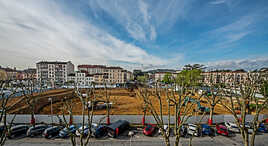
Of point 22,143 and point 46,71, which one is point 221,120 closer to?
point 22,143

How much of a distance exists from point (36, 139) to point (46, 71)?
77.5 m

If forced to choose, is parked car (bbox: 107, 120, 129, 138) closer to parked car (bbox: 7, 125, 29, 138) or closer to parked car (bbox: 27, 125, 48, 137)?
parked car (bbox: 27, 125, 48, 137)

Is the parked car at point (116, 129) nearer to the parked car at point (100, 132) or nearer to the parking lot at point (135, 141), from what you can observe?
the parking lot at point (135, 141)

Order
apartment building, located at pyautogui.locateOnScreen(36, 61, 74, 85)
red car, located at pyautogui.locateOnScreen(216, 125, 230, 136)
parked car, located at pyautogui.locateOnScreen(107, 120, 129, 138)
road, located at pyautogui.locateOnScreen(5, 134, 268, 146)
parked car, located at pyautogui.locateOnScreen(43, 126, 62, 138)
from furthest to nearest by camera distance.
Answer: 1. apartment building, located at pyautogui.locateOnScreen(36, 61, 74, 85)
2. red car, located at pyautogui.locateOnScreen(216, 125, 230, 136)
3. parked car, located at pyautogui.locateOnScreen(107, 120, 129, 138)
4. parked car, located at pyautogui.locateOnScreen(43, 126, 62, 138)
5. road, located at pyautogui.locateOnScreen(5, 134, 268, 146)

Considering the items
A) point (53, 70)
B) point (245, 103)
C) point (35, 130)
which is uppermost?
point (53, 70)

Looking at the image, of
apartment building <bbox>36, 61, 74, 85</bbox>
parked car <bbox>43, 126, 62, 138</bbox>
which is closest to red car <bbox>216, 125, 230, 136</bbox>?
parked car <bbox>43, 126, 62, 138</bbox>

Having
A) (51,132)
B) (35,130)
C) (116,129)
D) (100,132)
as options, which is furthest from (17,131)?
(116,129)

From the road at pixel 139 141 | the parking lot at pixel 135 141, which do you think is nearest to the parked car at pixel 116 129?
the parking lot at pixel 135 141

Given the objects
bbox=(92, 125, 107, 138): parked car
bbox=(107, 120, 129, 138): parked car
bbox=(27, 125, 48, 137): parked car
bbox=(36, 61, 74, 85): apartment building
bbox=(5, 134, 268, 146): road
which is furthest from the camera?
bbox=(36, 61, 74, 85): apartment building

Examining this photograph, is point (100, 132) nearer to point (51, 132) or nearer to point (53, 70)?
point (51, 132)

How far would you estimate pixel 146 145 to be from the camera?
1134cm

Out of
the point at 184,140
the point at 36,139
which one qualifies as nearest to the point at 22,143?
the point at 36,139

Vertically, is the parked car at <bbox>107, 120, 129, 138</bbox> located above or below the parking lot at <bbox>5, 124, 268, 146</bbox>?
above

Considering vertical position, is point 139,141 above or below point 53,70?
below
